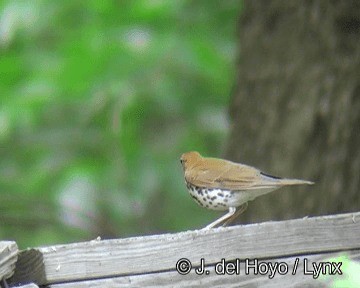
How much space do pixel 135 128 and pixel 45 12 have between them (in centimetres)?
106

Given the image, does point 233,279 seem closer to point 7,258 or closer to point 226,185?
point 226,185

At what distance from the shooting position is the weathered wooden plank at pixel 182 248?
297cm

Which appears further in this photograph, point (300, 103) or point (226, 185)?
point (300, 103)

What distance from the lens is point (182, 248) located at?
10.2 feet

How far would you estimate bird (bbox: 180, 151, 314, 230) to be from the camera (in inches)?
145

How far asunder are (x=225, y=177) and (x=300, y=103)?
7.64ft

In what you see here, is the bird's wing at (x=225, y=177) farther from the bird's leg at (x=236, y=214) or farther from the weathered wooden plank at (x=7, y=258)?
the weathered wooden plank at (x=7, y=258)

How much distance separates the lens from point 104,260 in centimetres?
303

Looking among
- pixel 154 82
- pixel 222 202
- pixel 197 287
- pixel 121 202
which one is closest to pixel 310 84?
pixel 154 82

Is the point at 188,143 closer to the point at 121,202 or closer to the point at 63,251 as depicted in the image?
the point at 121,202

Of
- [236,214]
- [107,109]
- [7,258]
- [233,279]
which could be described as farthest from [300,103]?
[7,258]

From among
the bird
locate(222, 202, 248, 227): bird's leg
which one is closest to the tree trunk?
locate(222, 202, 248, 227): bird's leg

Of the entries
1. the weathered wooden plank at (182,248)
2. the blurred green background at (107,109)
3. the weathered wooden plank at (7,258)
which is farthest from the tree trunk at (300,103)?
the weathered wooden plank at (7,258)

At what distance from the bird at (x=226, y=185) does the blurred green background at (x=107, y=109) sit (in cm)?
245
